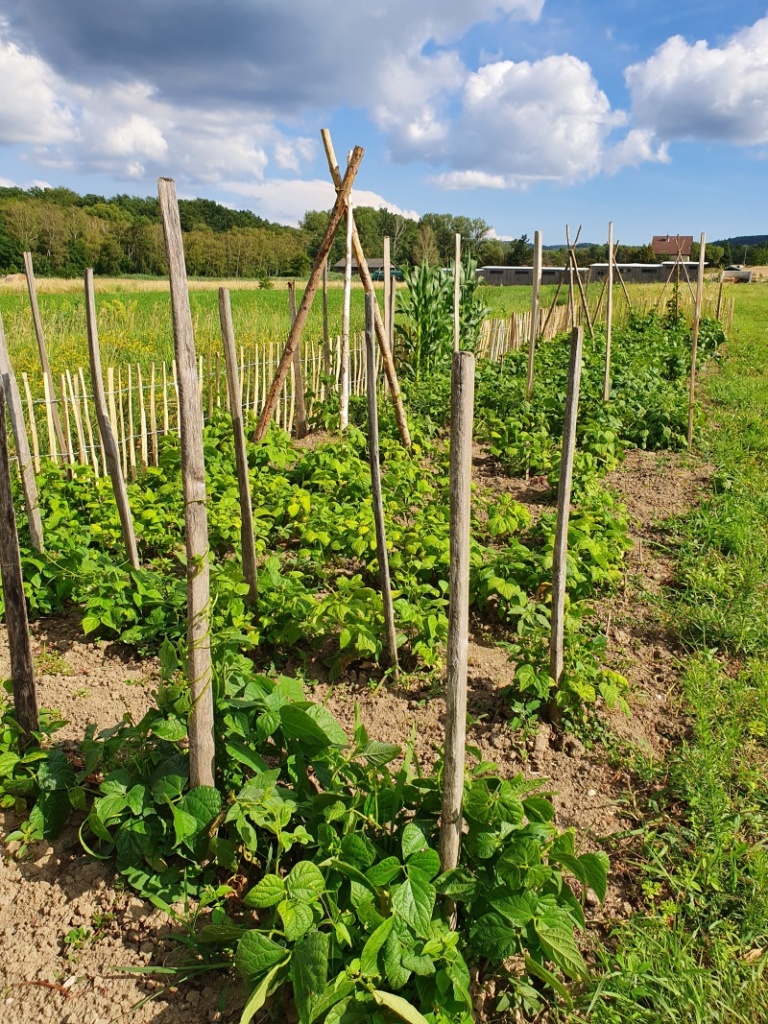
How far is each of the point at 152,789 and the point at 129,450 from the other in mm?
5549

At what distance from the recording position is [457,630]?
2182 millimetres

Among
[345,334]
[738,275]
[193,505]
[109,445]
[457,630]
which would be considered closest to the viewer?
[457,630]

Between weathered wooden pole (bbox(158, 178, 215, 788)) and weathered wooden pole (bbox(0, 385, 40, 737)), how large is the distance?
769 mm

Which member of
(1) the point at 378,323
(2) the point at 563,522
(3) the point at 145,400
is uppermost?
(1) the point at 378,323

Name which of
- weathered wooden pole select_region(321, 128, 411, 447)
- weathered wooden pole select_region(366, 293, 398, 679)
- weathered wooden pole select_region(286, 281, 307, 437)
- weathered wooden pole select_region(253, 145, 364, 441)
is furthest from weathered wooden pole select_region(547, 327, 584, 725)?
weathered wooden pole select_region(286, 281, 307, 437)

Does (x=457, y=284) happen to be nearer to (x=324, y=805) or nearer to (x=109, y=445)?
(x=109, y=445)

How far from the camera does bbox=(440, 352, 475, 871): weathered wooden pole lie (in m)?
2.09

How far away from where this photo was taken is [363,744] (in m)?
2.42

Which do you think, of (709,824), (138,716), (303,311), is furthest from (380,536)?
(303,311)

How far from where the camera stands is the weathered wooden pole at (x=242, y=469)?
3.68 m

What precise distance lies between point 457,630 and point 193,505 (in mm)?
941

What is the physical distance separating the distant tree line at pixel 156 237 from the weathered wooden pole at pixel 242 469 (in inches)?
1376

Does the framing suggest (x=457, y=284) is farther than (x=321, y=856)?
Yes

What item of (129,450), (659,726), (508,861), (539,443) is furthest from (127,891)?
(539,443)
